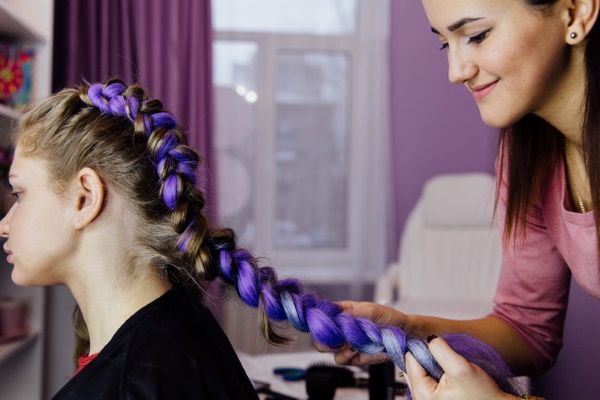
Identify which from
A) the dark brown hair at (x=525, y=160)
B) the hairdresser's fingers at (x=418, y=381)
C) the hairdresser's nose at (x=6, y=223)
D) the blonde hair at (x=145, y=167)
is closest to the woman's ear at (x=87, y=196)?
the blonde hair at (x=145, y=167)

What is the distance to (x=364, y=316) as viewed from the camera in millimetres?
1120

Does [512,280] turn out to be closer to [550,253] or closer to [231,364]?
[550,253]

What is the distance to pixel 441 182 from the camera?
10.7 ft

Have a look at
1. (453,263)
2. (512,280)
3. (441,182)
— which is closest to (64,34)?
(441,182)

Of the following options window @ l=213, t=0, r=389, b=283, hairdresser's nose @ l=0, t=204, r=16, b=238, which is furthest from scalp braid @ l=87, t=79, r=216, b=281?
window @ l=213, t=0, r=389, b=283

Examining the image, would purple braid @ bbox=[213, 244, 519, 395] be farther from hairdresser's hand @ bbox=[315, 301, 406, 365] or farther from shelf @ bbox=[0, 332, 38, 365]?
shelf @ bbox=[0, 332, 38, 365]

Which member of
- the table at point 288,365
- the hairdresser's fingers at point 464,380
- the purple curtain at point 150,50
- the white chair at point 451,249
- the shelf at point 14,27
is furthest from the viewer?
the white chair at point 451,249

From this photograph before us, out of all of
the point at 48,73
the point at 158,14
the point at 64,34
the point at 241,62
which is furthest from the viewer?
the point at 241,62

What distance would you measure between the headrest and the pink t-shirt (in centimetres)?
187

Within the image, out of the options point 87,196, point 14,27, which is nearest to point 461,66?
point 87,196

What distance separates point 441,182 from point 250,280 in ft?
7.75

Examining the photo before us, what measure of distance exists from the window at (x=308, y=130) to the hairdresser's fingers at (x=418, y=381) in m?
2.63

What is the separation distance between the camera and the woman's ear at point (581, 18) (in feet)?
3.28

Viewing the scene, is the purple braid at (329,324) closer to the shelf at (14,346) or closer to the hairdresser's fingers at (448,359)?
the hairdresser's fingers at (448,359)
